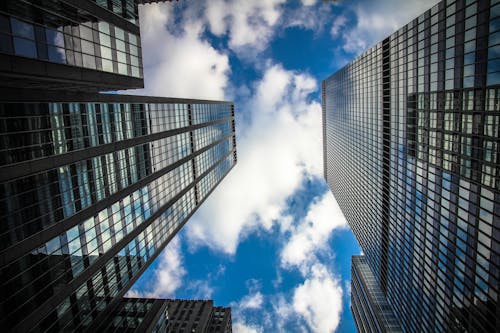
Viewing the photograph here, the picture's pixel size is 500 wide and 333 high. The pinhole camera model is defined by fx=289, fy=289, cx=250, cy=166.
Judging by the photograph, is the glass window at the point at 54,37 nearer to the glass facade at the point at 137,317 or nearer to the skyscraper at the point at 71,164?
the skyscraper at the point at 71,164

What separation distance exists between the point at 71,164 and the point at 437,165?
157 feet

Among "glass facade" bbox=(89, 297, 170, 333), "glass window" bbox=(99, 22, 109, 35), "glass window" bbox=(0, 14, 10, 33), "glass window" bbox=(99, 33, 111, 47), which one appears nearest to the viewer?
"glass window" bbox=(0, 14, 10, 33)

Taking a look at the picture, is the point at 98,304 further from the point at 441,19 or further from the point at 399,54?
the point at 399,54

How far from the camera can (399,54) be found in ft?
170

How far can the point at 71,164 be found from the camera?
1324 inches

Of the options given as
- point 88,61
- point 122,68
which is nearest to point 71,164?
point 88,61

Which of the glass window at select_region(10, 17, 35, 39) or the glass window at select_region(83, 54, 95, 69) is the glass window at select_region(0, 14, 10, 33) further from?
the glass window at select_region(83, 54, 95, 69)

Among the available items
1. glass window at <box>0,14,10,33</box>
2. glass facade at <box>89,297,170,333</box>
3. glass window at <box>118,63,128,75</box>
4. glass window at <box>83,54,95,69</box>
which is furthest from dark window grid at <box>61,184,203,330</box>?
glass window at <box>0,14,10,33</box>

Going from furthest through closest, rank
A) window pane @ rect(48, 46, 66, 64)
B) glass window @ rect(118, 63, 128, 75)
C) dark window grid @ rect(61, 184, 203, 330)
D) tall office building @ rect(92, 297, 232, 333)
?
dark window grid @ rect(61, 184, 203, 330), tall office building @ rect(92, 297, 232, 333), glass window @ rect(118, 63, 128, 75), window pane @ rect(48, 46, 66, 64)

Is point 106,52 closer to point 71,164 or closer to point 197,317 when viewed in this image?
point 71,164

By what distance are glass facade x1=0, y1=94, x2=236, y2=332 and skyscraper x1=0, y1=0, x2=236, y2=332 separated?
0.13 m

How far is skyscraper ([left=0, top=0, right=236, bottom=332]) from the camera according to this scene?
2541cm

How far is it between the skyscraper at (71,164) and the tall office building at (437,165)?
134 ft

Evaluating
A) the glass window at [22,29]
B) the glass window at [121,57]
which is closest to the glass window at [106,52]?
the glass window at [121,57]
